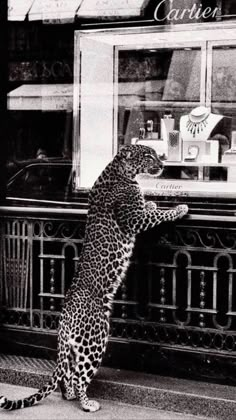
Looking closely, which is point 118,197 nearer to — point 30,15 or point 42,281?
point 42,281

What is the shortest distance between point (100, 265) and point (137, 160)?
0.89 metres

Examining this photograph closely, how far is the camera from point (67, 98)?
26.1ft

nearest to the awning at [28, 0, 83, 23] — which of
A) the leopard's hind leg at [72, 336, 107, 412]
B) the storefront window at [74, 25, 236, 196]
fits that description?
the storefront window at [74, 25, 236, 196]

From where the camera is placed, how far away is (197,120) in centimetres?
764

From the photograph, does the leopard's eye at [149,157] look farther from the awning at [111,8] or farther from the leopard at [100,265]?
the awning at [111,8]

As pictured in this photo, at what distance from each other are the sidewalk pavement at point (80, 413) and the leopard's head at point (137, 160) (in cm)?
182

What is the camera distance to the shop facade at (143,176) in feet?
24.3

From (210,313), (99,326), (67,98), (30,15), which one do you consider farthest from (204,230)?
(30,15)

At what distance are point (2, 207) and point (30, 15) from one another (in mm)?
1687

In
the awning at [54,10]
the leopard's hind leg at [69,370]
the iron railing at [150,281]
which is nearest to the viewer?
the leopard's hind leg at [69,370]

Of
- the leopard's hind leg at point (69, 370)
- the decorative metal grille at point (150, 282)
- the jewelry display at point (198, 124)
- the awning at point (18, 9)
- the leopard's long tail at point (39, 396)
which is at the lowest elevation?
the leopard's long tail at point (39, 396)

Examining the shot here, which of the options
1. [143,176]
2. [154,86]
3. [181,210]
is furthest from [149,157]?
[154,86]

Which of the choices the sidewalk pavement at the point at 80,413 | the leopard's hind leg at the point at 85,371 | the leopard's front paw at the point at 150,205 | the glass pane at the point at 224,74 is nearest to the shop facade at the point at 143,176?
the glass pane at the point at 224,74

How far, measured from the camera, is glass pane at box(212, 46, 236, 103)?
7562 millimetres
